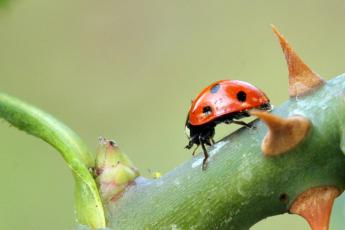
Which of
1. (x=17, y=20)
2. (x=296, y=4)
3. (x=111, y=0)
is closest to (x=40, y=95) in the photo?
(x=17, y=20)

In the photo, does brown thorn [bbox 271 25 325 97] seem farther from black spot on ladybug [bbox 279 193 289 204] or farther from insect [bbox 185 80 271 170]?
insect [bbox 185 80 271 170]

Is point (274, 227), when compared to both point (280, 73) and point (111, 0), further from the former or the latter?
point (111, 0)

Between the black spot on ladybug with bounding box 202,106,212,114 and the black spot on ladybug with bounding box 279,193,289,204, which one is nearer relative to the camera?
the black spot on ladybug with bounding box 279,193,289,204

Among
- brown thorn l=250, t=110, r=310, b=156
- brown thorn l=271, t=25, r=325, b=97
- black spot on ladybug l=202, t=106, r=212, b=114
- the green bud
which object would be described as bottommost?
black spot on ladybug l=202, t=106, r=212, b=114

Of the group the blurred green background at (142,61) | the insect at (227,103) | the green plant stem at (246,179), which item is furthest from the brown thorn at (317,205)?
the blurred green background at (142,61)

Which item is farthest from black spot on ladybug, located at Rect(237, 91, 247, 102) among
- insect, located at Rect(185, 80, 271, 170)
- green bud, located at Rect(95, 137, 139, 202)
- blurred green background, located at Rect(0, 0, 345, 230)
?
blurred green background, located at Rect(0, 0, 345, 230)

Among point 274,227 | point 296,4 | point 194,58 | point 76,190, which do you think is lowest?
point 274,227

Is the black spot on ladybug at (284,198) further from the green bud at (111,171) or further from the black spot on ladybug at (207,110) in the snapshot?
the black spot on ladybug at (207,110)

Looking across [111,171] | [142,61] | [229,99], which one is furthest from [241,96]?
[142,61]
